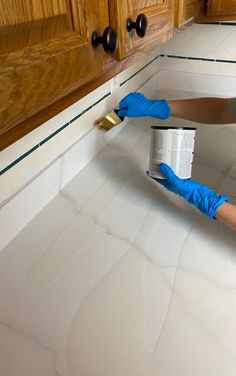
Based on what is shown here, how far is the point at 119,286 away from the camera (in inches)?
27.7

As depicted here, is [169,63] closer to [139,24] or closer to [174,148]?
[174,148]

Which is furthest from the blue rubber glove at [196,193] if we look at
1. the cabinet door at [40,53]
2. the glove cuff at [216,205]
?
the cabinet door at [40,53]

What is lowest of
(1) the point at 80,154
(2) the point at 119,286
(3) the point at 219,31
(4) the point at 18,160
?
(2) the point at 119,286

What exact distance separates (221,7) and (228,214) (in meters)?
0.61

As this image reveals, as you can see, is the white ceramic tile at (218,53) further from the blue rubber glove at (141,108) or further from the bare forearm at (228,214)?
the bare forearm at (228,214)

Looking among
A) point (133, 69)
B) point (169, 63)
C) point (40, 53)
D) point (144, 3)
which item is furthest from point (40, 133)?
point (169, 63)

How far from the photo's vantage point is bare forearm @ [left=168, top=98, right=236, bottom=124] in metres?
1.05

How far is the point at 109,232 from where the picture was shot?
835mm

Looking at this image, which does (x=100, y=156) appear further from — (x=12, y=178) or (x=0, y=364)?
(x=0, y=364)

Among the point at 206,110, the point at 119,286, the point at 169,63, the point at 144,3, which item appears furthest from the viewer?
the point at 169,63

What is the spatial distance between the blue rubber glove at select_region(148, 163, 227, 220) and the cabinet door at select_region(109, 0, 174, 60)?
0.30 metres

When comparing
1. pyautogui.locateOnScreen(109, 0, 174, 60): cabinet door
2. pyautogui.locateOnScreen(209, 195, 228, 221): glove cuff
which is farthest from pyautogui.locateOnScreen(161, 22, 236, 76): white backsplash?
pyautogui.locateOnScreen(209, 195, 228, 221): glove cuff

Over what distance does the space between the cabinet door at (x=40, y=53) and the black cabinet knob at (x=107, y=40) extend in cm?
1

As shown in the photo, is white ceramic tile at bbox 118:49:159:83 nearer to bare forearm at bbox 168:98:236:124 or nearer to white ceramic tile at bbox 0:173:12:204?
bare forearm at bbox 168:98:236:124
